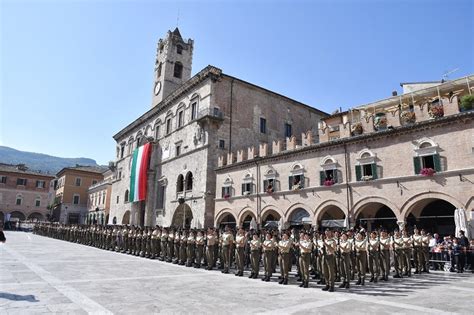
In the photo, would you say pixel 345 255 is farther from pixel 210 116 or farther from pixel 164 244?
pixel 210 116

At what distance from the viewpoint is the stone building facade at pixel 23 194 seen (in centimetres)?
6625

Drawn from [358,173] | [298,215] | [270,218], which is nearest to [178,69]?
[270,218]

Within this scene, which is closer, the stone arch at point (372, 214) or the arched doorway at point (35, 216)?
the stone arch at point (372, 214)

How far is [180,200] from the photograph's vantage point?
33406 mm

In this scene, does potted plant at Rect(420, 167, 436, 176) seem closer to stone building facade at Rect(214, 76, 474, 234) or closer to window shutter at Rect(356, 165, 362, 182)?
stone building facade at Rect(214, 76, 474, 234)

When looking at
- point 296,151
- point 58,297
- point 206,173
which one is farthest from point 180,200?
point 58,297

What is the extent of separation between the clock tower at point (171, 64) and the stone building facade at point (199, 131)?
19 centimetres

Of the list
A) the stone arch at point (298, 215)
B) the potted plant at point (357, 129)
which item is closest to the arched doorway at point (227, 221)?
the stone arch at point (298, 215)

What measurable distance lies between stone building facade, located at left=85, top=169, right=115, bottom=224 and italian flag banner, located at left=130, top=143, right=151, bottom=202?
14112 millimetres

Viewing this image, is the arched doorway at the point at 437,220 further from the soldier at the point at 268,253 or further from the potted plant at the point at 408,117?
the soldier at the point at 268,253

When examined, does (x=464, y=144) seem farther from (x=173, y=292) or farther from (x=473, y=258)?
(x=173, y=292)

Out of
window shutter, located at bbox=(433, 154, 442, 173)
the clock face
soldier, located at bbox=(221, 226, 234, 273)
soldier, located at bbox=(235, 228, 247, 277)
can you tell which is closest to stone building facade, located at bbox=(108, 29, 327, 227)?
the clock face

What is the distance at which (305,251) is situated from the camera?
37.5 ft

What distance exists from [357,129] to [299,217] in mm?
7165
